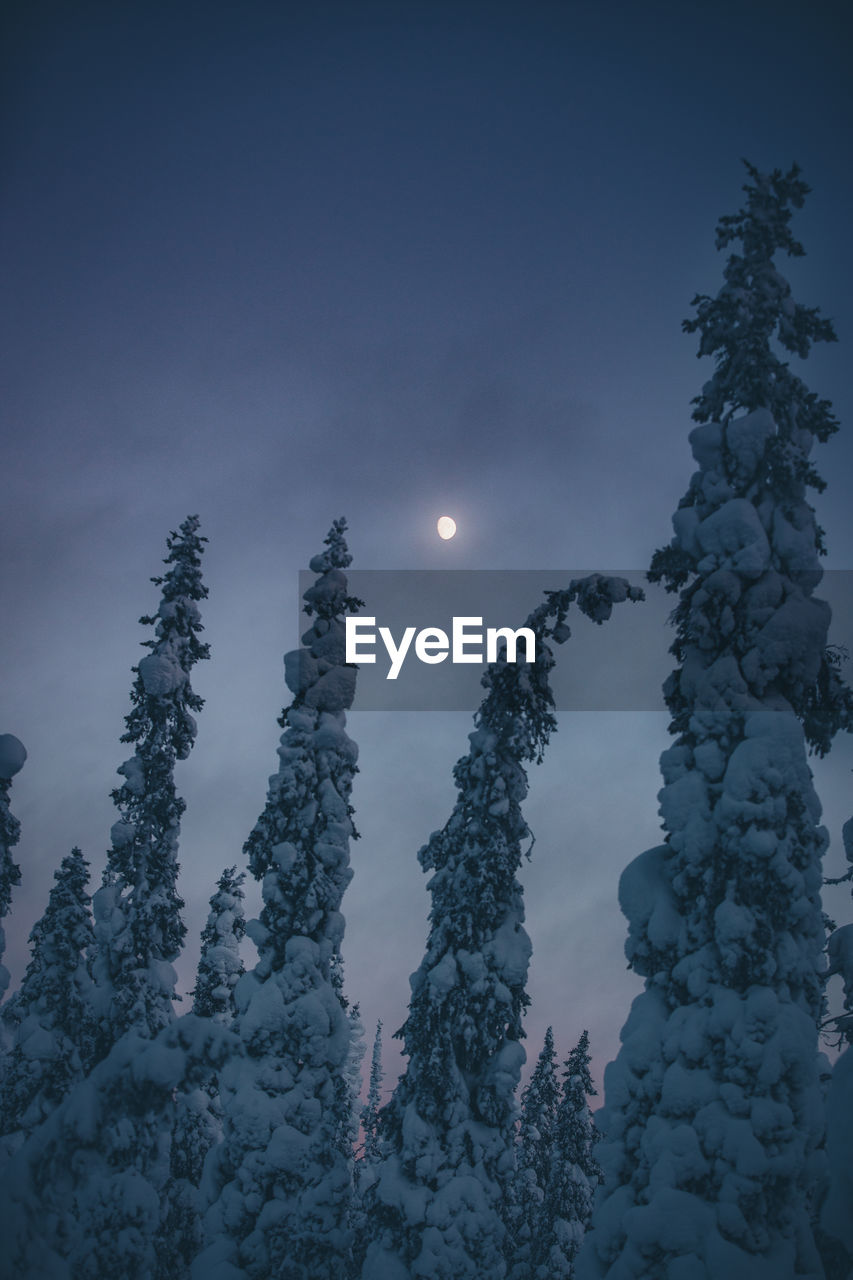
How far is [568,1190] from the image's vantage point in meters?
31.1

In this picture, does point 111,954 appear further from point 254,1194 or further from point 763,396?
point 763,396

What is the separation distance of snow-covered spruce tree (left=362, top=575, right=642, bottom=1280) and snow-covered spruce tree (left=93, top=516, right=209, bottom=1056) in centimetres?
779

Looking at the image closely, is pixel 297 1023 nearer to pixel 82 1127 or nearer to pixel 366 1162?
pixel 82 1127

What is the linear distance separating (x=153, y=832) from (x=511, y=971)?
1084 centimetres

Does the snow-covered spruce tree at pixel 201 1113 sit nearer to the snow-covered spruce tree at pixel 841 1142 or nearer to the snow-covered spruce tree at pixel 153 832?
the snow-covered spruce tree at pixel 153 832

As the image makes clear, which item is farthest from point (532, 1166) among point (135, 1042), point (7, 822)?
point (135, 1042)

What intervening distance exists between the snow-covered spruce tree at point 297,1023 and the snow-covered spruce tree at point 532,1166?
20587 millimetres

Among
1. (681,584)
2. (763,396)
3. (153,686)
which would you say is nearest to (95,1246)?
(153,686)

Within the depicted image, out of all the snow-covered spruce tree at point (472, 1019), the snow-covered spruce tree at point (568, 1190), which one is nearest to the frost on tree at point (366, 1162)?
the snow-covered spruce tree at point (472, 1019)

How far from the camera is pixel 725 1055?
11000 mm

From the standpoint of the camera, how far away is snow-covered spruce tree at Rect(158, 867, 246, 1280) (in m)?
23.6

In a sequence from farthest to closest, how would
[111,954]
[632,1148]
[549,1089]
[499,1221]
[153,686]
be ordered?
[549,1089]
[153,686]
[111,954]
[499,1221]
[632,1148]

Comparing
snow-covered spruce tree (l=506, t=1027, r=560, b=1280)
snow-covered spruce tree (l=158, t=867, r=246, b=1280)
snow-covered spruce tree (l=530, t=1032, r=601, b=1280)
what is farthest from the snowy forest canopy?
snow-covered spruce tree (l=506, t=1027, r=560, b=1280)

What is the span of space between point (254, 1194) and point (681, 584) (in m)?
15.1
